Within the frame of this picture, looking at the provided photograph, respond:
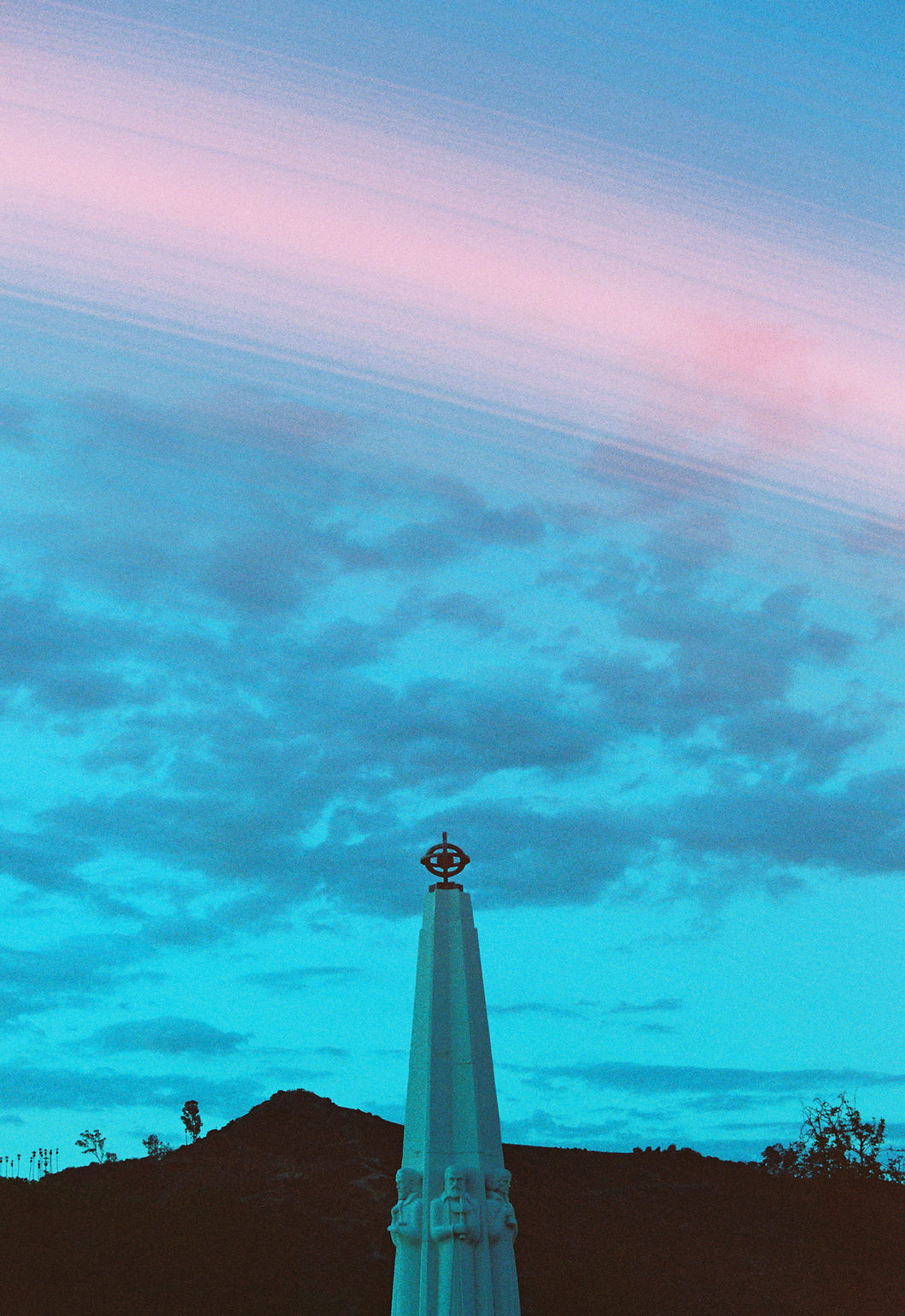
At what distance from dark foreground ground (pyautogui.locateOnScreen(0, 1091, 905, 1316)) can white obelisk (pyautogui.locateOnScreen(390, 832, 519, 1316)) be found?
1396cm

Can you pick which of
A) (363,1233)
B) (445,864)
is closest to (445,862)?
(445,864)

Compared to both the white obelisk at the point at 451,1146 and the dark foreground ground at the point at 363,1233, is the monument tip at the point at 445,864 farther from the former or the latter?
the dark foreground ground at the point at 363,1233

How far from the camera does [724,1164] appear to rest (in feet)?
112

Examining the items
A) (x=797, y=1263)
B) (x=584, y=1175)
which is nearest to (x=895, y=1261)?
(x=797, y=1263)

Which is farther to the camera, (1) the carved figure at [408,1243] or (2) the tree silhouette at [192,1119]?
(2) the tree silhouette at [192,1119]

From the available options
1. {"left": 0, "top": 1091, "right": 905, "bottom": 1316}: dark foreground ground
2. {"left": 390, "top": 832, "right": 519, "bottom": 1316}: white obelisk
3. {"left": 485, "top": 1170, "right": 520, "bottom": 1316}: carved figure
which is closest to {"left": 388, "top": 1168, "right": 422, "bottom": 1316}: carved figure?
{"left": 390, "top": 832, "right": 519, "bottom": 1316}: white obelisk

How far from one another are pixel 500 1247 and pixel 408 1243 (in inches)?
36.8

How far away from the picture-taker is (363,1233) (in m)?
27.2

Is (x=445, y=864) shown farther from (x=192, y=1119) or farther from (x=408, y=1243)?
(x=192, y=1119)

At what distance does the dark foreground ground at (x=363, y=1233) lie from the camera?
25625 millimetres

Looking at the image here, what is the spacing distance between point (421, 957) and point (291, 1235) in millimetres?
16794

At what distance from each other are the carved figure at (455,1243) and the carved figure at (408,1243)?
0.71 ft

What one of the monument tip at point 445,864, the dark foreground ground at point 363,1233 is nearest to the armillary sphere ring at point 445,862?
the monument tip at point 445,864

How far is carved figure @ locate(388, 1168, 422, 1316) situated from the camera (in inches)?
500
